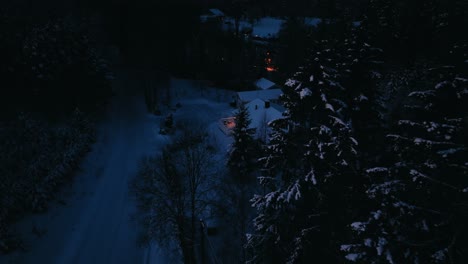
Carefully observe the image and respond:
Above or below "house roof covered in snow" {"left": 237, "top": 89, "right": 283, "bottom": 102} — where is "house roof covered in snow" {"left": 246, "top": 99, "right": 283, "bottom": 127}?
below

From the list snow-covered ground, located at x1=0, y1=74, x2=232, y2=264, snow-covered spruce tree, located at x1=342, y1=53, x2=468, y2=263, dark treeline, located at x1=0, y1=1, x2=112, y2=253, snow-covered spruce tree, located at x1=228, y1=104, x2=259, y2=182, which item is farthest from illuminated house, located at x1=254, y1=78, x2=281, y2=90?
snow-covered spruce tree, located at x1=342, y1=53, x2=468, y2=263

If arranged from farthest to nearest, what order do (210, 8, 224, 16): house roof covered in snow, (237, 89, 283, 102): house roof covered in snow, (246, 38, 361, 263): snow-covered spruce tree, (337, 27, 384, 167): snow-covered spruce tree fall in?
(210, 8, 224, 16): house roof covered in snow → (237, 89, 283, 102): house roof covered in snow → (337, 27, 384, 167): snow-covered spruce tree → (246, 38, 361, 263): snow-covered spruce tree

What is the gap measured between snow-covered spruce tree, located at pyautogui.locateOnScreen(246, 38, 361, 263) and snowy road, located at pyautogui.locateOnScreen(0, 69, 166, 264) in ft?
40.9

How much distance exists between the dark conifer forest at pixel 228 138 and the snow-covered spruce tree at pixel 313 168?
2.4 inches

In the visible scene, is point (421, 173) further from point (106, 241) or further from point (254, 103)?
point (254, 103)

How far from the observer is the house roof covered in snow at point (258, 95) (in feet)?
136

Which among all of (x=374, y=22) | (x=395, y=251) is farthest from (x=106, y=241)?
(x=374, y=22)

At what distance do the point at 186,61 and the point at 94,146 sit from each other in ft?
89.4

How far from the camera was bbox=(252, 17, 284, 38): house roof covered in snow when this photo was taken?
68.0 metres

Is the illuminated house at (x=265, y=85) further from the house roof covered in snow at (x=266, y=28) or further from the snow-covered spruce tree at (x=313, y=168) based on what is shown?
the snow-covered spruce tree at (x=313, y=168)

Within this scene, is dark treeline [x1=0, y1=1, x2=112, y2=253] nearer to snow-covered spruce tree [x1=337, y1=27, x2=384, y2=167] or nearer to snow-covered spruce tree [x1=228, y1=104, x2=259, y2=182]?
snow-covered spruce tree [x1=228, y1=104, x2=259, y2=182]

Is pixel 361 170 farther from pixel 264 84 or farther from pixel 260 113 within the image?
pixel 264 84

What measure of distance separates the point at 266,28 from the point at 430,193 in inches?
2742

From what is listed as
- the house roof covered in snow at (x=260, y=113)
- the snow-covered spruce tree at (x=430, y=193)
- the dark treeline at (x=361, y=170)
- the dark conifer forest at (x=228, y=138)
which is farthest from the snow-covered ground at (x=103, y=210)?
the snow-covered spruce tree at (x=430, y=193)
